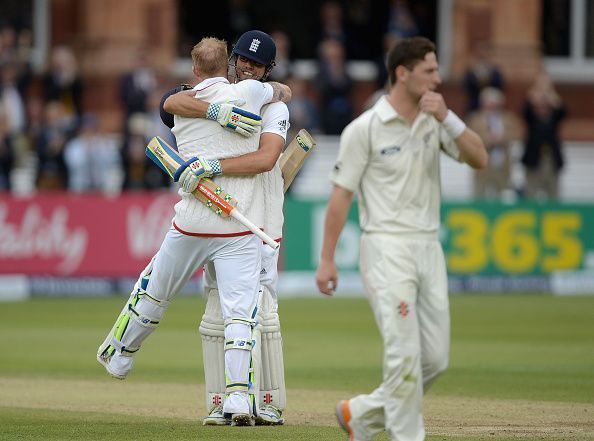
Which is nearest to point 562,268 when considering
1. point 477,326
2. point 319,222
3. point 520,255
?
point 520,255

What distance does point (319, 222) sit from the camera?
20.3 m

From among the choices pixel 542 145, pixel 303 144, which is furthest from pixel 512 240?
pixel 303 144

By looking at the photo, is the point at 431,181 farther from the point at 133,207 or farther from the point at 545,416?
the point at 133,207

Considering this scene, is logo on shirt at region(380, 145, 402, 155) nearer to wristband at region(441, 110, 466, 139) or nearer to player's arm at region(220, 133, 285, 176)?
wristband at region(441, 110, 466, 139)

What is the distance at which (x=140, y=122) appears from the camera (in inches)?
838

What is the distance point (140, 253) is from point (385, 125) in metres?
12.8

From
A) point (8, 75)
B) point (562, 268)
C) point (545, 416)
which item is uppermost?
point (8, 75)

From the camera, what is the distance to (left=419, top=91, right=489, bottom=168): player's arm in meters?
7.04

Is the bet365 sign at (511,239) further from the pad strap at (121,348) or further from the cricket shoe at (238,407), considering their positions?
the cricket shoe at (238,407)

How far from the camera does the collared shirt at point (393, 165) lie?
23.6 feet

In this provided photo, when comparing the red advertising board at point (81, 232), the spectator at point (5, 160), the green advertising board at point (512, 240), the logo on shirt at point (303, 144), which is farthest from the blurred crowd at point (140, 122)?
the logo on shirt at point (303, 144)

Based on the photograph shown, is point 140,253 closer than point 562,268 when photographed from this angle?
Yes

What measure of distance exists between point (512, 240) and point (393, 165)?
1427 cm

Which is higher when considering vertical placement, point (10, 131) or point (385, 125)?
point (385, 125)
